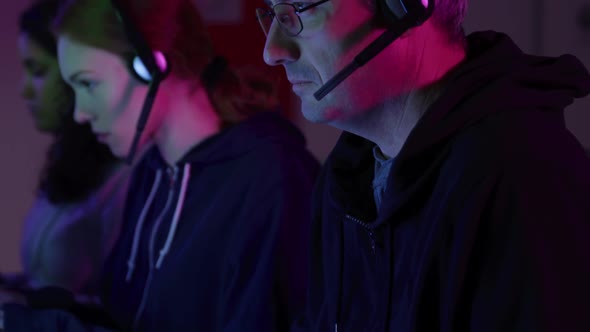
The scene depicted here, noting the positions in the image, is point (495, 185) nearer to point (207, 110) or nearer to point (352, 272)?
point (352, 272)

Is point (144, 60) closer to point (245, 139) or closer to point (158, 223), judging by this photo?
point (245, 139)

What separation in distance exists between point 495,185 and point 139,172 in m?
1.17

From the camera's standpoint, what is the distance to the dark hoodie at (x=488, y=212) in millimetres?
742

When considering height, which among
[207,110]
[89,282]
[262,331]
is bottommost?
[89,282]

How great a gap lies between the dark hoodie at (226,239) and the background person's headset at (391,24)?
534mm

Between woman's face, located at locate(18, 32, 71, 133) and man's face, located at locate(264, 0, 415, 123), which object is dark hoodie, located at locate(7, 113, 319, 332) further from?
man's face, located at locate(264, 0, 415, 123)

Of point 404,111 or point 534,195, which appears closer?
point 534,195

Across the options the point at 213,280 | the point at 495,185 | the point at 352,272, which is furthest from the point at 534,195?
the point at 213,280

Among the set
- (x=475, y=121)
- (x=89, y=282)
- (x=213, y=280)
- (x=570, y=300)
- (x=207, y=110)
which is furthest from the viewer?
(x=89, y=282)

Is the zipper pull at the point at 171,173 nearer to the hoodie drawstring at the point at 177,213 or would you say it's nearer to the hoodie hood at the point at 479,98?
the hoodie drawstring at the point at 177,213

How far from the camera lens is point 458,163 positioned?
2.69 ft

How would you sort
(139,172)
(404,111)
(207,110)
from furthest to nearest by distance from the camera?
(139,172), (207,110), (404,111)

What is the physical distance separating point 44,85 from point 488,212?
1.43 meters

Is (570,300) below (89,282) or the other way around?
the other way around
